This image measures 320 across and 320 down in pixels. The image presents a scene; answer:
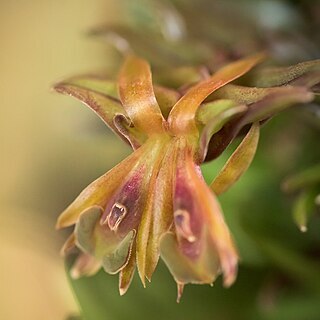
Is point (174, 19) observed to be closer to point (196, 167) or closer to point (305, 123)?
point (305, 123)

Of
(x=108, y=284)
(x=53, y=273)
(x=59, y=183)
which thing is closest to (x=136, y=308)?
(x=108, y=284)

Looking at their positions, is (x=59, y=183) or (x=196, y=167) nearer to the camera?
(x=196, y=167)

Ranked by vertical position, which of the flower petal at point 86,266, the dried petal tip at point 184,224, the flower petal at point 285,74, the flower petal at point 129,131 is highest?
the flower petal at point 129,131

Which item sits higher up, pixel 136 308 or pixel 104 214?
pixel 104 214

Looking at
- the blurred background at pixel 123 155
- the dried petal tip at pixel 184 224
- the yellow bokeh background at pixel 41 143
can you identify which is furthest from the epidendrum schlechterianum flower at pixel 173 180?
the yellow bokeh background at pixel 41 143

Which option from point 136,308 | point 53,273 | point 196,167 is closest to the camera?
point 196,167

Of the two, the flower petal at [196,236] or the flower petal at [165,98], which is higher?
the flower petal at [165,98]

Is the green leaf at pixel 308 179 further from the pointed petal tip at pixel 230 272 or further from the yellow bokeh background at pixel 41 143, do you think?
the yellow bokeh background at pixel 41 143
